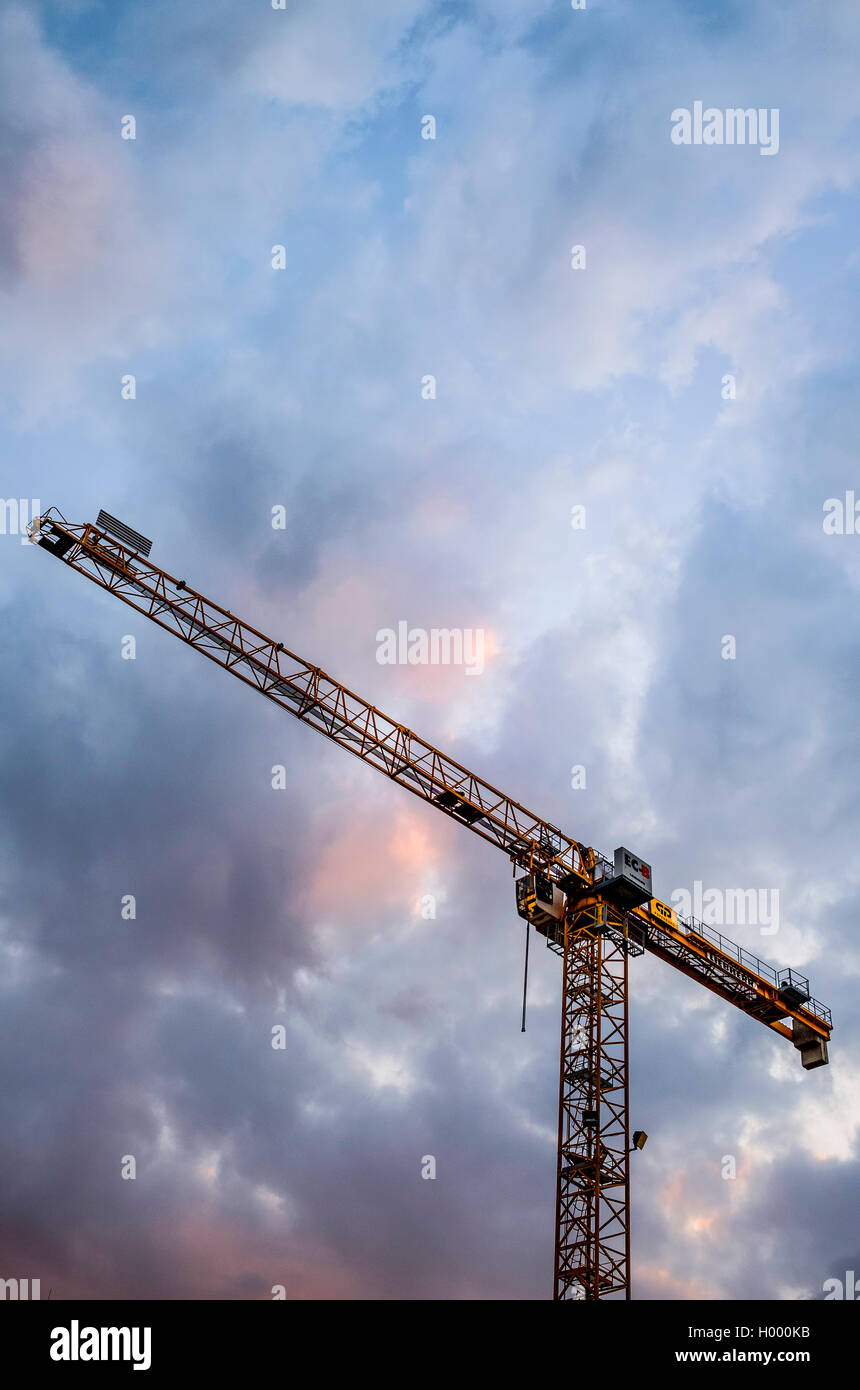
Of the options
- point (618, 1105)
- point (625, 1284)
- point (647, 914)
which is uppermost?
point (647, 914)

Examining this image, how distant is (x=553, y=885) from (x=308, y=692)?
15.1 m
